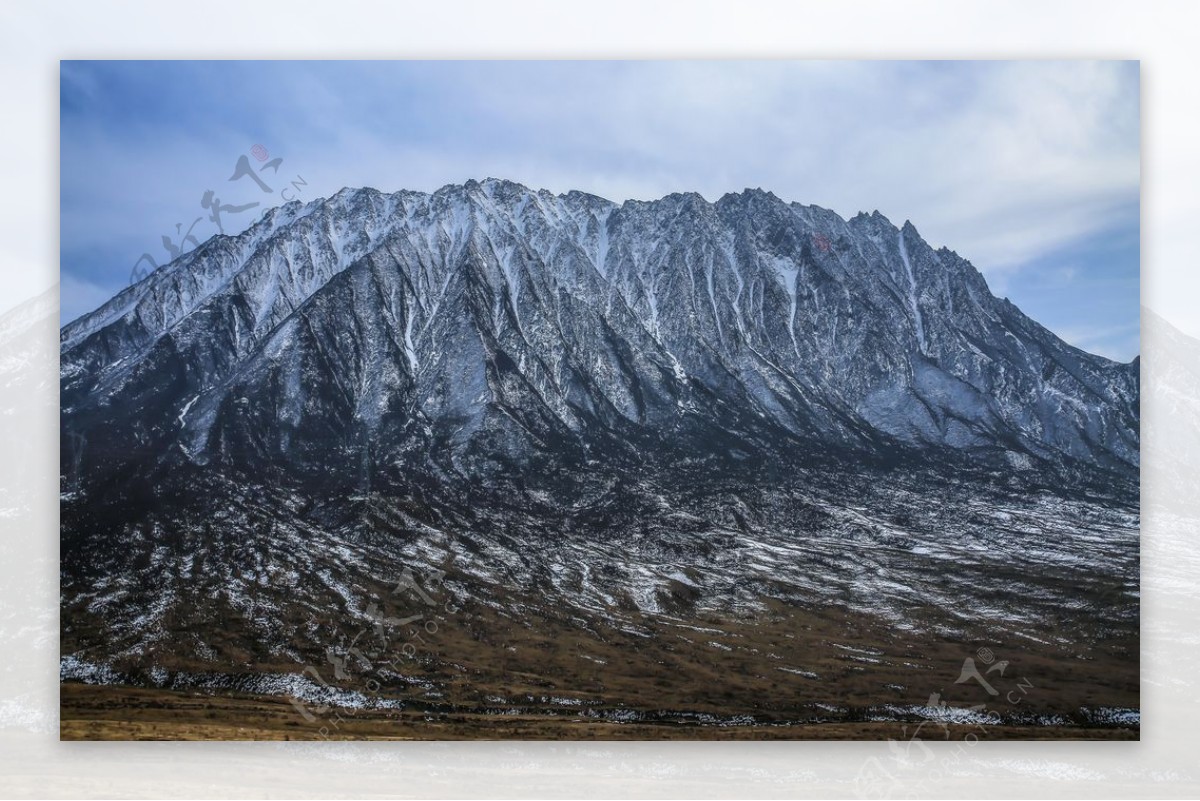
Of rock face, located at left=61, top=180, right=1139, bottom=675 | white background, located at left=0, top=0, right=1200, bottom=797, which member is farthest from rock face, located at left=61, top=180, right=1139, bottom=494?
white background, located at left=0, top=0, right=1200, bottom=797

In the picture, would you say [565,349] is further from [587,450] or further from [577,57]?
[577,57]

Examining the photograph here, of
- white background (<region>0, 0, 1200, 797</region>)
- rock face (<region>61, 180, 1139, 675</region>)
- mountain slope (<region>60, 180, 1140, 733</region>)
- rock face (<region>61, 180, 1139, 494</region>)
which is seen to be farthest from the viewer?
rock face (<region>61, 180, 1139, 494</region>)

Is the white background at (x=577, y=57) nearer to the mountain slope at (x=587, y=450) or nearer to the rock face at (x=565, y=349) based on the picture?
the mountain slope at (x=587, y=450)

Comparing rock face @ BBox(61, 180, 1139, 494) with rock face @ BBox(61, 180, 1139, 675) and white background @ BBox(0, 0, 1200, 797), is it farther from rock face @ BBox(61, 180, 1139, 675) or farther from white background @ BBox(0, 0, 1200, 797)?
white background @ BBox(0, 0, 1200, 797)

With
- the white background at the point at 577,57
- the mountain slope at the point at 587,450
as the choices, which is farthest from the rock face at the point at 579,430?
the white background at the point at 577,57

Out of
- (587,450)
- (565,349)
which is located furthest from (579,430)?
(565,349)

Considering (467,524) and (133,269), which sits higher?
(133,269)

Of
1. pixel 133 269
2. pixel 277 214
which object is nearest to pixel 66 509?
pixel 133 269

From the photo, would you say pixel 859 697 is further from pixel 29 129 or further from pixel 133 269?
pixel 29 129
